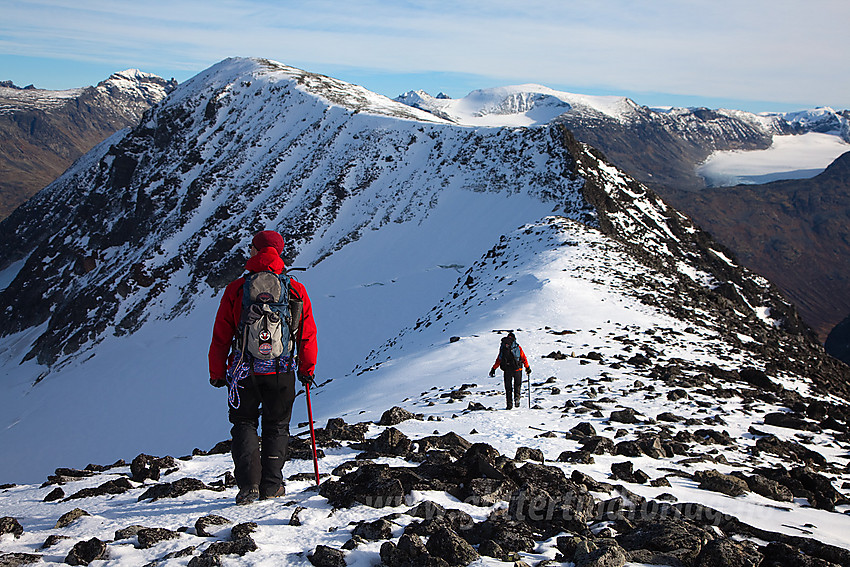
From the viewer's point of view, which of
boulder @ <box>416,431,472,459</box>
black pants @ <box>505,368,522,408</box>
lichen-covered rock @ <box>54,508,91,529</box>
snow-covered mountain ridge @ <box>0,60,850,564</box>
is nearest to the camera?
lichen-covered rock @ <box>54,508,91,529</box>

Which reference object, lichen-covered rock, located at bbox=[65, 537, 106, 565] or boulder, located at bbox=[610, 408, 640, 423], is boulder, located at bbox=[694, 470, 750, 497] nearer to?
boulder, located at bbox=[610, 408, 640, 423]

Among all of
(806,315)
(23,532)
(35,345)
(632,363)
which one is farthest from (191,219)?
(806,315)

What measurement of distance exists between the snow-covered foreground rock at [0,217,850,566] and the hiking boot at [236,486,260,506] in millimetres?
110

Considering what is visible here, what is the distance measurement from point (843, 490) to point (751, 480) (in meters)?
1.45

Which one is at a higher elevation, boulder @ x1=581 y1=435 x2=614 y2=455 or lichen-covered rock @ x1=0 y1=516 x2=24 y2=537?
lichen-covered rock @ x1=0 y1=516 x2=24 y2=537

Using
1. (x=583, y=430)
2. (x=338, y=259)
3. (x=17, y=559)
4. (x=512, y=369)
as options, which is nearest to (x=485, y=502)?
(x=17, y=559)

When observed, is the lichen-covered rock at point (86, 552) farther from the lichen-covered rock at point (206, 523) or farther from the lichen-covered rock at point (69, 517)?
the lichen-covered rock at point (69, 517)

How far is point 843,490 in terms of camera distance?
21.6 ft

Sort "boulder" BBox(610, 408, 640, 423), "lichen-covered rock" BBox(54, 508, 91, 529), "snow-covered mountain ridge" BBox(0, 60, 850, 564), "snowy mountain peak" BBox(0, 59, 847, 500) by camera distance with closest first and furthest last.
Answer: "lichen-covered rock" BBox(54, 508, 91, 529)
"snow-covered mountain ridge" BBox(0, 60, 850, 564)
"boulder" BBox(610, 408, 640, 423)
"snowy mountain peak" BBox(0, 59, 847, 500)

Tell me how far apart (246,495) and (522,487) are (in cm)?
260

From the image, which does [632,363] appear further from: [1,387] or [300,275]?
[1,387]

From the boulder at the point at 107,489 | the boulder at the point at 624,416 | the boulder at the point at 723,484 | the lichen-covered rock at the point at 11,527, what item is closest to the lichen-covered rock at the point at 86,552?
the lichen-covered rock at the point at 11,527

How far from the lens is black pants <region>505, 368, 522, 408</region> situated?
10.9 metres

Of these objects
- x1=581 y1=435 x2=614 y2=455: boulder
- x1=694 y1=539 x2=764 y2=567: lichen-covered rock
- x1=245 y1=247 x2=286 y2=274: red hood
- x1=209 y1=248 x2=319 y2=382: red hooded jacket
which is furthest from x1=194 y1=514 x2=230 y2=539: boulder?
x1=581 y1=435 x2=614 y2=455: boulder
